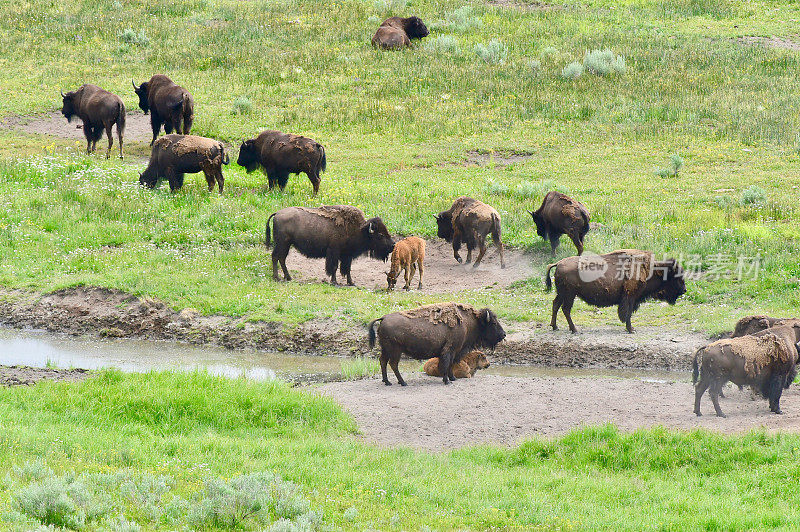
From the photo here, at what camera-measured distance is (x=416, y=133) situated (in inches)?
1138

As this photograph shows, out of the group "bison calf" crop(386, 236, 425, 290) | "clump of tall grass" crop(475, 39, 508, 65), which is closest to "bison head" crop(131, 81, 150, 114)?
"clump of tall grass" crop(475, 39, 508, 65)

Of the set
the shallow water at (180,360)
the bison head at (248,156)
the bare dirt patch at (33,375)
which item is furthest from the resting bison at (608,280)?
the bison head at (248,156)

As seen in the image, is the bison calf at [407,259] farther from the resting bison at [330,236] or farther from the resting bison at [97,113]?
the resting bison at [97,113]

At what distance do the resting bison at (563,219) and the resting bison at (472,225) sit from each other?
79cm

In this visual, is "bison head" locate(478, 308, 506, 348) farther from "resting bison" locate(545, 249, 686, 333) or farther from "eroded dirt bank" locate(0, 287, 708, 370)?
"resting bison" locate(545, 249, 686, 333)

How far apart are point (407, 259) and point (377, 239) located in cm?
92

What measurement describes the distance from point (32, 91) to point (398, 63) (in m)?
11.7

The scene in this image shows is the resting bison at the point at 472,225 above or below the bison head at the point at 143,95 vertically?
below

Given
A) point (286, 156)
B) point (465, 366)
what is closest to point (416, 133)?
point (286, 156)

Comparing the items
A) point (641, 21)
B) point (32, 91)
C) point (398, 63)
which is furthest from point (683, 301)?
point (641, 21)

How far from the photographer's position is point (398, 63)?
35.2 meters

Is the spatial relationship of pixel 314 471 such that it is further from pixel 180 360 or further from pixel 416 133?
pixel 416 133

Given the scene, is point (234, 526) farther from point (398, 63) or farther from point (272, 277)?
Result: point (398, 63)

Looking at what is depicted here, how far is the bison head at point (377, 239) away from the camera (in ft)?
60.7
